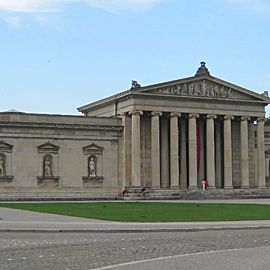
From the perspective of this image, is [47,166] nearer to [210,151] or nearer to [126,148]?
[126,148]

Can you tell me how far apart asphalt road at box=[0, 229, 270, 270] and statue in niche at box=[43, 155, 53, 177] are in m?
56.8

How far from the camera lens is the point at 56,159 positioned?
86.6m

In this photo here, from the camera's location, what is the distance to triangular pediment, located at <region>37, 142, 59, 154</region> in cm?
8556

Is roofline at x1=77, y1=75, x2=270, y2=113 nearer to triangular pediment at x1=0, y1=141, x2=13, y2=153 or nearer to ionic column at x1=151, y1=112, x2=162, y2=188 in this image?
ionic column at x1=151, y1=112, x2=162, y2=188

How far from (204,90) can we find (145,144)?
35.3 ft

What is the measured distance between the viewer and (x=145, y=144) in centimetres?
9006

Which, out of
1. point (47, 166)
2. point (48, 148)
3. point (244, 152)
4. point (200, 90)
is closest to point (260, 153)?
point (244, 152)

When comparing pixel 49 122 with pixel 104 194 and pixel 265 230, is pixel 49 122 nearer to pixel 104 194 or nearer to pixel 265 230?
pixel 104 194

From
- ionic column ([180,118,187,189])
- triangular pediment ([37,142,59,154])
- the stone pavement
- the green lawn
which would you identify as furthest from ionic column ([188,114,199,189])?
the stone pavement

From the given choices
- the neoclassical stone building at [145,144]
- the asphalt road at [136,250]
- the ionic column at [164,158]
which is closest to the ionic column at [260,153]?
the neoclassical stone building at [145,144]

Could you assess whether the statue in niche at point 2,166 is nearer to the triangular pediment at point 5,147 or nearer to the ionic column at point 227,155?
the triangular pediment at point 5,147

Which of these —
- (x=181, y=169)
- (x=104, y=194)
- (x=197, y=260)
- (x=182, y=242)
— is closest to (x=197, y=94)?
(x=181, y=169)

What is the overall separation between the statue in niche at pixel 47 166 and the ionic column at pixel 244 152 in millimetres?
26311

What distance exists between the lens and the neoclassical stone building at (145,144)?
278 feet
